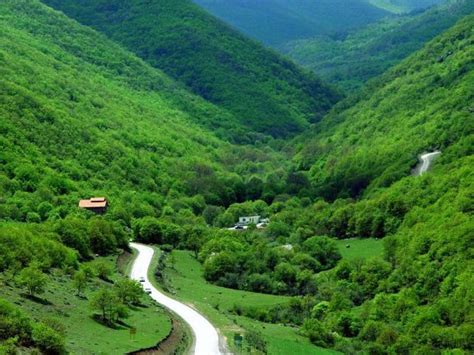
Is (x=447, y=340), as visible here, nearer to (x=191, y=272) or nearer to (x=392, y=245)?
(x=392, y=245)

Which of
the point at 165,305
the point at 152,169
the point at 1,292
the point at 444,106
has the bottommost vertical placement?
the point at 152,169

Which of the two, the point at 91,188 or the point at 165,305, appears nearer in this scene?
the point at 165,305

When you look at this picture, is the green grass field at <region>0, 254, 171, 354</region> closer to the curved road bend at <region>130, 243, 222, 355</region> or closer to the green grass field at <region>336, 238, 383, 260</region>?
the curved road bend at <region>130, 243, 222, 355</region>

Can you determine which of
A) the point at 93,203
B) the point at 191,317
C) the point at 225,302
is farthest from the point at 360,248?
the point at 191,317

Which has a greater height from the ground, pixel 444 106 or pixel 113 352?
pixel 444 106

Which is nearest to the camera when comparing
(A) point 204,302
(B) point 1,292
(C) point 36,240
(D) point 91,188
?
(B) point 1,292

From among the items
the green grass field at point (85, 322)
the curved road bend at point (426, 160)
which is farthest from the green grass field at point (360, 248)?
the green grass field at point (85, 322)

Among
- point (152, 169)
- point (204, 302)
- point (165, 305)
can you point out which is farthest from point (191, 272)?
point (152, 169)
